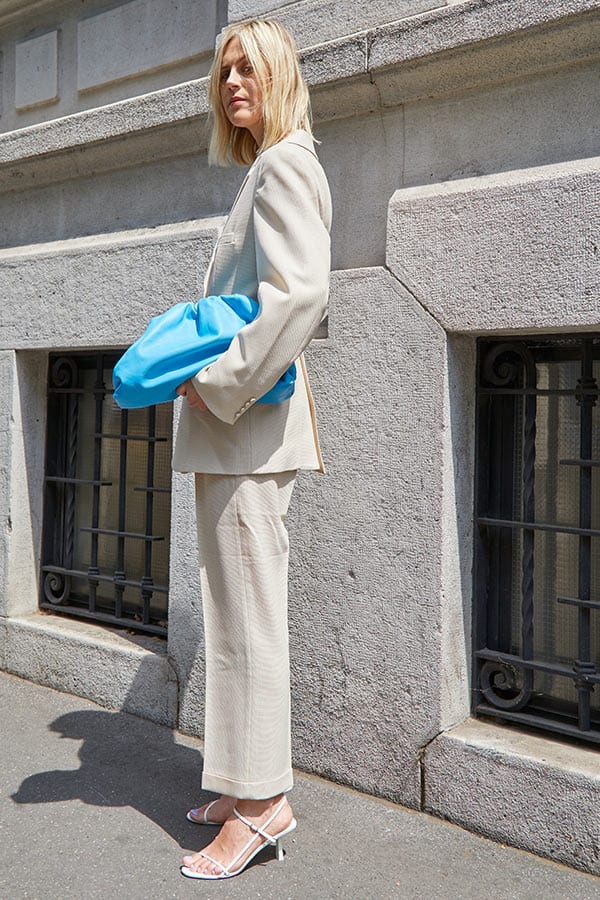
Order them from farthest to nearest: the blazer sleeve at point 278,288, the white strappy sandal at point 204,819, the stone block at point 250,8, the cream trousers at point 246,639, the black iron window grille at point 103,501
Answer: the black iron window grille at point 103,501 < the stone block at point 250,8 < the white strappy sandal at point 204,819 < the cream trousers at point 246,639 < the blazer sleeve at point 278,288

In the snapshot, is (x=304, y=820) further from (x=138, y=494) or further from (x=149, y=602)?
(x=138, y=494)

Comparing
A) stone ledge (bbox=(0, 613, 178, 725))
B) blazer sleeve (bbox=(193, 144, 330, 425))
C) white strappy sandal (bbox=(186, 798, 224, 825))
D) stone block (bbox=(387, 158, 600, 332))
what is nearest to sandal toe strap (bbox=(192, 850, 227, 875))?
white strappy sandal (bbox=(186, 798, 224, 825))

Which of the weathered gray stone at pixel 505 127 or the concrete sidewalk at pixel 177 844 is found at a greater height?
the weathered gray stone at pixel 505 127

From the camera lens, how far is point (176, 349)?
2.41m

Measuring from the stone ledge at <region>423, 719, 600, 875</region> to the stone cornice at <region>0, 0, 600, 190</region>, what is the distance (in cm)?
217

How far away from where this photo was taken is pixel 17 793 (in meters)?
3.09

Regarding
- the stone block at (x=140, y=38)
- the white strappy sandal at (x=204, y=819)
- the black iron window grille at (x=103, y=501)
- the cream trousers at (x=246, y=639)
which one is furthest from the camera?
the black iron window grille at (x=103, y=501)

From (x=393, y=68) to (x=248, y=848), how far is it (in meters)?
2.58

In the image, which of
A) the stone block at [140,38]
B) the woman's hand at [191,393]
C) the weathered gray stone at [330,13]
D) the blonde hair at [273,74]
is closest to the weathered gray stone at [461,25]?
the weathered gray stone at [330,13]

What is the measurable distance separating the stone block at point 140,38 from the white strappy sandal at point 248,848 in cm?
317

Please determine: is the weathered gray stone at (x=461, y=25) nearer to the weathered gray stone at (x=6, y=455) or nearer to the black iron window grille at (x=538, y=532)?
the black iron window grille at (x=538, y=532)

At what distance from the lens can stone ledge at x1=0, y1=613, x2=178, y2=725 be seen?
3801 millimetres

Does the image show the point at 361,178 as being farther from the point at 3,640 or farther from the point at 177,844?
the point at 3,640

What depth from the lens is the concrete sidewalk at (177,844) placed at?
8.18 feet
